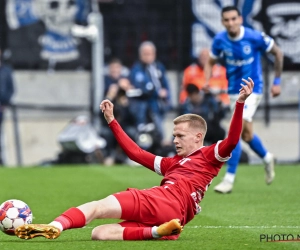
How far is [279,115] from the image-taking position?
19.4 m

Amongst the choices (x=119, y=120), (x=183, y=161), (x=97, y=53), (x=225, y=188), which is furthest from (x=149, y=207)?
(x=97, y=53)

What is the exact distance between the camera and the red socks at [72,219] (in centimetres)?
638

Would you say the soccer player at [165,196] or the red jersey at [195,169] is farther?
the red jersey at [195,169]

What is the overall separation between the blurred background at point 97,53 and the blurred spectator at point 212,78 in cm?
75

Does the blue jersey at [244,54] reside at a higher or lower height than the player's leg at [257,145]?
higher

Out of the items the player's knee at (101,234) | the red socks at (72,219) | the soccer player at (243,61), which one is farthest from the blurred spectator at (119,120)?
the red socks at (72,219)

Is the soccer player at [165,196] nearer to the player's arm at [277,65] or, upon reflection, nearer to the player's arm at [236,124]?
the player's arm at [236,124]

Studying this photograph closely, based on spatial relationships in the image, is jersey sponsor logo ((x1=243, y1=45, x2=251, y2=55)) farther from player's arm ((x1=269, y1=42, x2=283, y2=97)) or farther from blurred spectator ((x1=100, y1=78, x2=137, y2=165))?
blurred spectator ((x1=100, y1=78, x2=137, y2=165))

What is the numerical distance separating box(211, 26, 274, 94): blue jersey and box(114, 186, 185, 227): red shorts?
494cm

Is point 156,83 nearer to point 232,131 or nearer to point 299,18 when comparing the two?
point 299,18

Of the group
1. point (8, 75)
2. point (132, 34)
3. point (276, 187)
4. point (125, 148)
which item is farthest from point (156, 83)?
point (125, 148)

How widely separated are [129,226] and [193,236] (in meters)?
0.67

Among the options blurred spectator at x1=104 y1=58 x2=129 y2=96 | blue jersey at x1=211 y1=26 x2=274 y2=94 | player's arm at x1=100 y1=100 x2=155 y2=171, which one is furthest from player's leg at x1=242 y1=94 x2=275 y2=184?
blurred spectator at x1=104 y1=58 x2=129 y2=96

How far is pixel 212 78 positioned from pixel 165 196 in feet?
37.2
